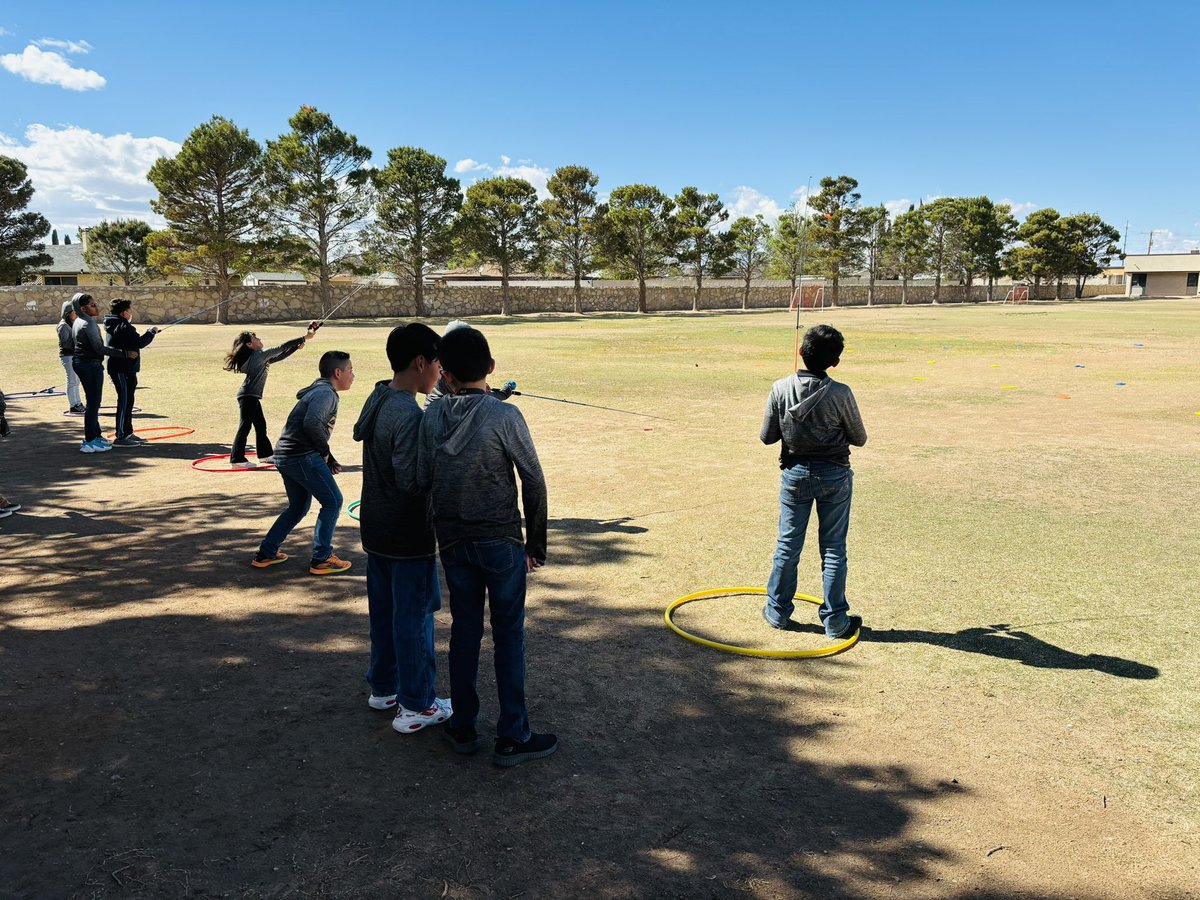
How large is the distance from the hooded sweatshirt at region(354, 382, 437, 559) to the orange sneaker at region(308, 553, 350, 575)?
2481 millimetres

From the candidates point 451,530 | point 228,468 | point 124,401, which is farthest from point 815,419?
point 124,401

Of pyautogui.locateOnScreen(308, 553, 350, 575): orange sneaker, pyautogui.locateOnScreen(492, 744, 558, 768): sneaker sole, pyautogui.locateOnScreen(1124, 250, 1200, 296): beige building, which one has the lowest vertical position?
pyautogui.locateOnScreen(492, 744, 558, 768): sneaker sole

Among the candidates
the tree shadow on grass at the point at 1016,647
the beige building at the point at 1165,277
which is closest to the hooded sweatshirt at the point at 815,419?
the tree shadow on grass at the point at 1016,647

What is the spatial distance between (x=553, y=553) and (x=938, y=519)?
3.51 metres

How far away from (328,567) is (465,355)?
3330 millimetres

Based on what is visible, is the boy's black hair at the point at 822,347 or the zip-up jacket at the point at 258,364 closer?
the boy's black hair at the point at 822,347

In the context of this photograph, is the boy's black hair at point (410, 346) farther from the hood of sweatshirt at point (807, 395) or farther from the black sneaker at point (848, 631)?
the black sneaker at point (848, 631)

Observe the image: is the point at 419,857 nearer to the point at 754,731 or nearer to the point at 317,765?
the point at 317,765

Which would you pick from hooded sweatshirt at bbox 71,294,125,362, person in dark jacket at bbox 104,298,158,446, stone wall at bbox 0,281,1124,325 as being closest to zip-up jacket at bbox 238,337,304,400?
person in dark jacket at bbox 104,298,158,446

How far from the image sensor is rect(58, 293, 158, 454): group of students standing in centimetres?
1073

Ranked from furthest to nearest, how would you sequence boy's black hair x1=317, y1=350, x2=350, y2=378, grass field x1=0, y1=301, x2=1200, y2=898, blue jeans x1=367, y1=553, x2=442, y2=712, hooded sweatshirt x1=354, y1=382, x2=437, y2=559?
boy's black hair x1=317, y1=350, x2=350, y2=378 → blue jeans x1=367, y1=553, x2=442, y2=712 → hooded sweatshirt x1=354, y1=382, x2=437, y2=559 → grass field x1=0, y1=301, x2=1200, y2=898

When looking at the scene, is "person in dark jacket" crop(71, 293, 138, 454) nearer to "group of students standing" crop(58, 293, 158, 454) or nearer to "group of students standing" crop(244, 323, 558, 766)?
"group of students standing" crop(58, 293, 158, 454)

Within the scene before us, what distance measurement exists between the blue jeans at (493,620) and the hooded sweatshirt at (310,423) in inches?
92.7

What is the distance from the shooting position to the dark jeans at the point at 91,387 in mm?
10672
